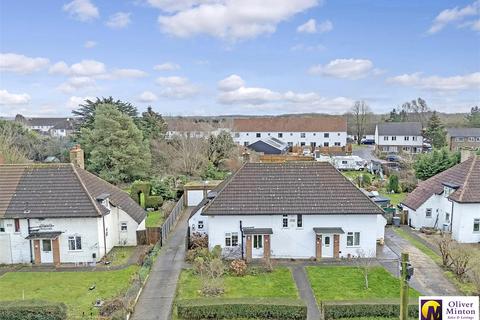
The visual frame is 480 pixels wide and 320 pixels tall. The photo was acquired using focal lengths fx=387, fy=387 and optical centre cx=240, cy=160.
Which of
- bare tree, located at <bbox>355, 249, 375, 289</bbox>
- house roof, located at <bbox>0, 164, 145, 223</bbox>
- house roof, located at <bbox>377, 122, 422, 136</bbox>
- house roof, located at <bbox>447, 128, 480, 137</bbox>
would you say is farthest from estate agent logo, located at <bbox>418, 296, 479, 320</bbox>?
house roof, located at <bbox>447, 128, 480, 137</bbox>

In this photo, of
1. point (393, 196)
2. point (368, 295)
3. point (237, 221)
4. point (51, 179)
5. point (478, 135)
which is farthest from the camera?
point (478, 135)

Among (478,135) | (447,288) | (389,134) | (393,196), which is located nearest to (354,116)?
(389,134)

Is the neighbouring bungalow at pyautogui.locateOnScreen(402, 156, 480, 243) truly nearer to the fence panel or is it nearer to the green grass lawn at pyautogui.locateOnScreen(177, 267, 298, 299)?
the green grass lawn at pyautogui.locateOnScreen(177, 267, 298, 299)

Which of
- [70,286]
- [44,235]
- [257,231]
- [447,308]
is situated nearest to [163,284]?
[70,286]

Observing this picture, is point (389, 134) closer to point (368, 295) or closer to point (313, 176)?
point (313, 176)

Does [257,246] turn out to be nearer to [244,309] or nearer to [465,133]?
[244,309]
